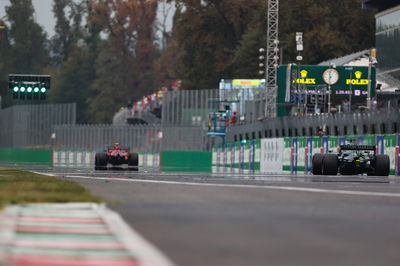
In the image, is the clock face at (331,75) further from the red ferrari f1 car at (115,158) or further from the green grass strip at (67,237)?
the green grass strip at (67,237)

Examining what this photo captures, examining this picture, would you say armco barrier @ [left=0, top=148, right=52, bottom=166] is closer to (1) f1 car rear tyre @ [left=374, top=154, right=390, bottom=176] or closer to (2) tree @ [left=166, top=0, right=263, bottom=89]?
(2) tree @ [left=166, top=0, right=263, bottom=89]

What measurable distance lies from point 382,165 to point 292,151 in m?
15.3

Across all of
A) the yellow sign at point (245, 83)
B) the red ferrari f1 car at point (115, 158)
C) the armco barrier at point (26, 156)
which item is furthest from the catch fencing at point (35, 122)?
the red ferrari f1 car at point (115, 158)

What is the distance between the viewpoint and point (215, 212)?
58.1ft

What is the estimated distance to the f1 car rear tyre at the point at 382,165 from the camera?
159 ft

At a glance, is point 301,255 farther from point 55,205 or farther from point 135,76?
point 135,76

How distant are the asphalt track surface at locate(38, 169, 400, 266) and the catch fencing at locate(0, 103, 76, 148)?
102 metres

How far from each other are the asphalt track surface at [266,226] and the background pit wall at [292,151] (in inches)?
1077

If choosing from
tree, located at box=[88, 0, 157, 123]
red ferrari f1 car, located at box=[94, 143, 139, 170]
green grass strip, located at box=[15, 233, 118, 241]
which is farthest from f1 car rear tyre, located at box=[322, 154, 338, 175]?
tree, located at box=[88, 0, 157, 123]

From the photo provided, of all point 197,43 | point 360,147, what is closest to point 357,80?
point 360,147

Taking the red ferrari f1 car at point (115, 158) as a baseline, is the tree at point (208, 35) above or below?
above

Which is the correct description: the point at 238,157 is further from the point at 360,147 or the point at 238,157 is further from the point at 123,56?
the point at 123,56

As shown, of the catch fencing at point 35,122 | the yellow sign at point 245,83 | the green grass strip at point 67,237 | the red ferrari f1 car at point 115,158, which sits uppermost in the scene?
the yellow sign at point 245,83

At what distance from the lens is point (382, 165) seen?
48.5 m
